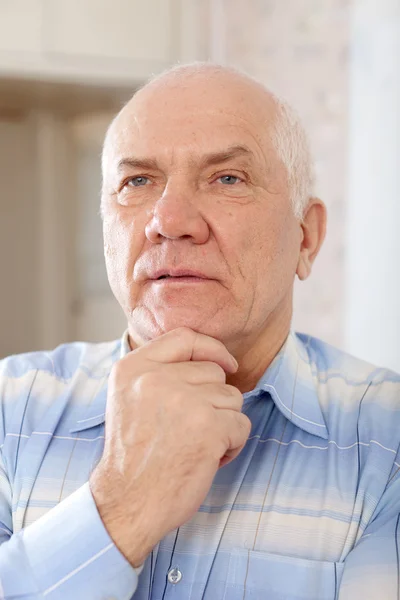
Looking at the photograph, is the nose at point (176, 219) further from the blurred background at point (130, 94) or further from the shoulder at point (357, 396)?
the blurred background at point (130, 94)

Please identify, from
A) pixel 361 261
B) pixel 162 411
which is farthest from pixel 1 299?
pixel 162 411

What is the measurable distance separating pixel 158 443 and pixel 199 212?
37cm

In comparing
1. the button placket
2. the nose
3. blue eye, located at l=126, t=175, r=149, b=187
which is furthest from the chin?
the button placket

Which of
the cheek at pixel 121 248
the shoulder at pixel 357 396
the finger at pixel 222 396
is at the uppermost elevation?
the cheek at pixel 121 248

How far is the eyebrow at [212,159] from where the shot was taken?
1109mm

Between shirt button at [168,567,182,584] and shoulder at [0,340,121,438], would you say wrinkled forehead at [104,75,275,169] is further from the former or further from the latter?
shirt button at [168,567,182,584]

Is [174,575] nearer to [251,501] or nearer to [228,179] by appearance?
[251,501]

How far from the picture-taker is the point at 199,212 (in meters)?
1.09

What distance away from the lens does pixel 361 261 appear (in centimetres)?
216

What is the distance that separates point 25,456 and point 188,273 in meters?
0.39

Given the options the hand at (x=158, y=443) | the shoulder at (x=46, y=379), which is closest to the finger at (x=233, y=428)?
the hand at (x=158, y=443)

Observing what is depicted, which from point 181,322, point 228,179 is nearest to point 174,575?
point 181,322

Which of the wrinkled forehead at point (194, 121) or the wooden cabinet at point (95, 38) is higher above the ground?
the wooden cabinet at point (95, 38)

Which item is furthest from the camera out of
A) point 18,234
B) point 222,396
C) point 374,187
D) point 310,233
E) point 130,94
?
point 18,234
